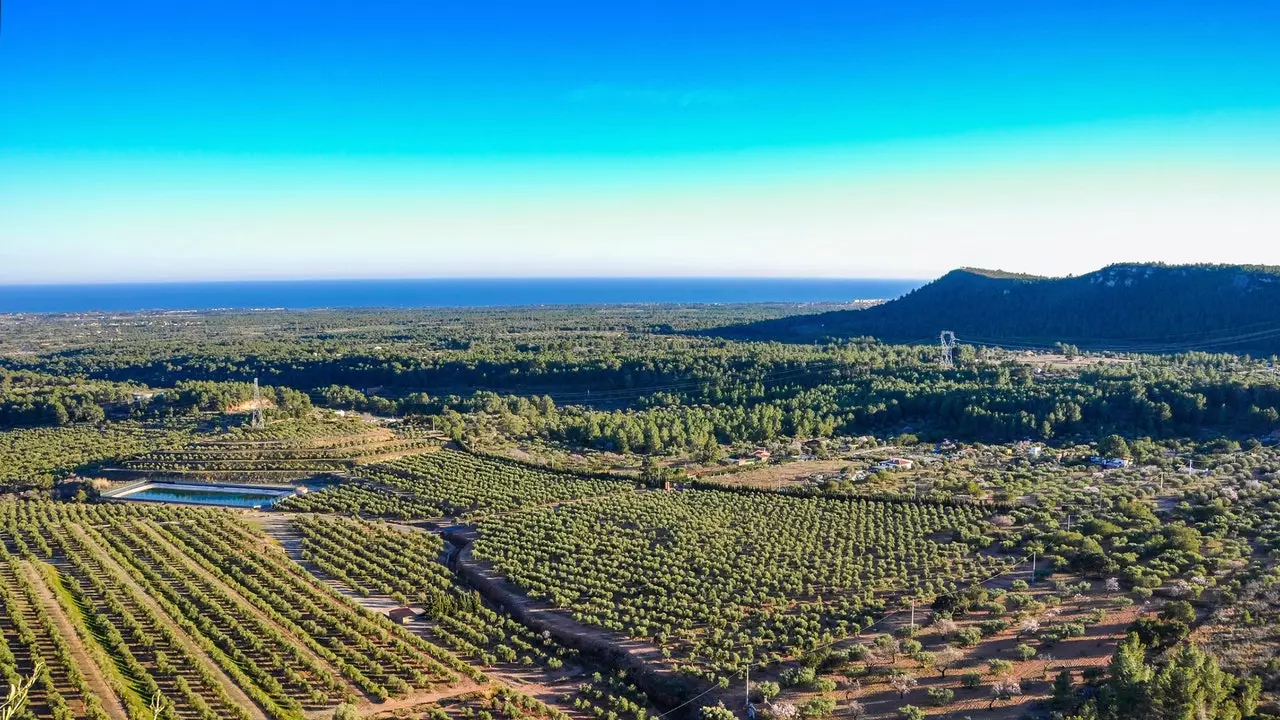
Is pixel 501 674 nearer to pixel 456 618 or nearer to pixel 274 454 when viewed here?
pixel 456 618

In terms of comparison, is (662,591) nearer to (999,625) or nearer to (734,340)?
(999,625)

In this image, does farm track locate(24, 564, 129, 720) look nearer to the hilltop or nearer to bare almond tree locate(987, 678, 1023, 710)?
bare almond tree locate(987, 678, 1023, 710)

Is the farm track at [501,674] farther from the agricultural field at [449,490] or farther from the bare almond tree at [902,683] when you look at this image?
the bare almond tree at [902,683]

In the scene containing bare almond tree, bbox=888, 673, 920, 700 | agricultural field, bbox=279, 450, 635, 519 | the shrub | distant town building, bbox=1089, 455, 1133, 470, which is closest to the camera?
the shrub

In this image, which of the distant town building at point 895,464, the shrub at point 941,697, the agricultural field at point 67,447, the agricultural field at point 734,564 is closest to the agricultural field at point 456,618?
the agricultural field at point 734,564

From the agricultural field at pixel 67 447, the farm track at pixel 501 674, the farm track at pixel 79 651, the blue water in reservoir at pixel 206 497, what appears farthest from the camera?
the agricultural field at pixel 67 447

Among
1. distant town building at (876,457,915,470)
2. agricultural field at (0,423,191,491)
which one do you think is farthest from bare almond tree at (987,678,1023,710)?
agricultural field at (0,423,191,491)
